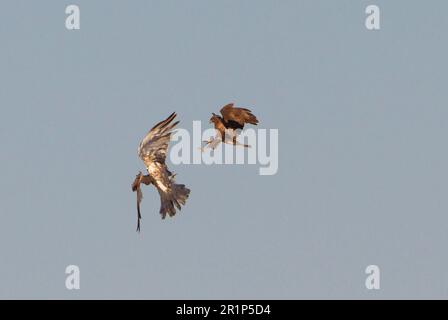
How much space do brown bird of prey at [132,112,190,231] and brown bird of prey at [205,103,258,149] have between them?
2769 mm

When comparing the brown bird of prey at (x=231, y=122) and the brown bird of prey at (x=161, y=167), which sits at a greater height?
the brown bird of prey at (x=231, y=122)

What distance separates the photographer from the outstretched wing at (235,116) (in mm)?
92812

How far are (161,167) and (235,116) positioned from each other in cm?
396

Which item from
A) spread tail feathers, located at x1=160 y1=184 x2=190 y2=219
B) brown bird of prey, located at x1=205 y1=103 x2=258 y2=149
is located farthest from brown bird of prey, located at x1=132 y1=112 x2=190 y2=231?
brown bird of prey, located at x1=205 y1=103 x2=258 y2=149

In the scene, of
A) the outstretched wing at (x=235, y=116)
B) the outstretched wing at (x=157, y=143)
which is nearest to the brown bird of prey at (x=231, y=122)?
the outstretched wing at (x=235, y=116)

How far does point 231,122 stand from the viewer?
9294 centimetres

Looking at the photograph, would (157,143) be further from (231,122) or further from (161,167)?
(231,122)

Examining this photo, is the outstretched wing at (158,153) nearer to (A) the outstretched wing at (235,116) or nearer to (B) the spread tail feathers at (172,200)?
(B) the spread tail feathers at (172,200)
